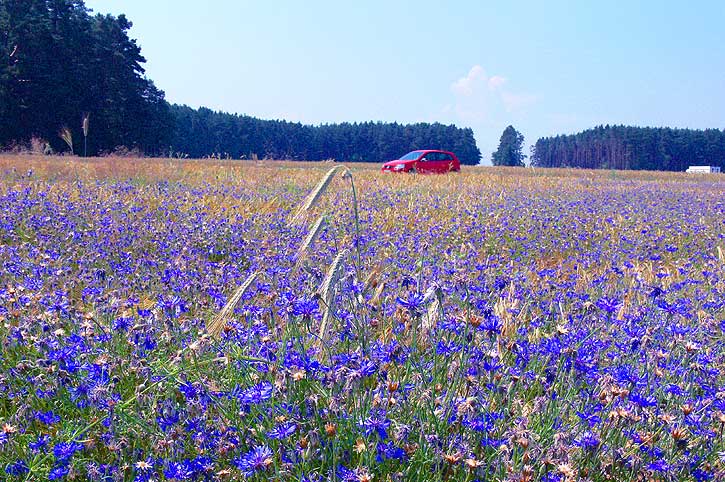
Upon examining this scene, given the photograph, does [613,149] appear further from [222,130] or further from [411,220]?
[411,220]

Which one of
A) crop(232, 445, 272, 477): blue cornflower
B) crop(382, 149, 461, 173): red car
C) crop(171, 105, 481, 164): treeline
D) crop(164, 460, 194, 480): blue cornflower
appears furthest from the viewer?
crop(171, 105, 481, 164): treeline

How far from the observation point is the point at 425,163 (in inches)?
884

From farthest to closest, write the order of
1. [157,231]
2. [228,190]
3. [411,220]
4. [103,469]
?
1. [228,190]
2. [411,220]
3. [157,231]
4. [103,469]

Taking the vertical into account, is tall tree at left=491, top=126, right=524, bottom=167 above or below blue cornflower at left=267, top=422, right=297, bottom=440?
above

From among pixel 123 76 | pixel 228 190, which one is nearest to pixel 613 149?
pixel 123 76

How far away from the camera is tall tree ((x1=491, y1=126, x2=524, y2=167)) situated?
116 metres

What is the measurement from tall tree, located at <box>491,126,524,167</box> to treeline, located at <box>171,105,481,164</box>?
11628mm

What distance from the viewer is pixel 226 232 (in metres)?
5.58

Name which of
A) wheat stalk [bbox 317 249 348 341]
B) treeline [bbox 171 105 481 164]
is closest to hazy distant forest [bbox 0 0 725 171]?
wheat stalk [bbox 317 249 348 341]

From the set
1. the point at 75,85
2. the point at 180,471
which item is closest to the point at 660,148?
the point at 75,85

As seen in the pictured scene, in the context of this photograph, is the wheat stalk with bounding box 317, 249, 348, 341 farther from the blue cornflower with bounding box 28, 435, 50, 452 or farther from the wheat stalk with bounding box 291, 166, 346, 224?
the blue cornflower with bounding box 28, 435, 50, 452

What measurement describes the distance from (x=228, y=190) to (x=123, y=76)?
3291 cm

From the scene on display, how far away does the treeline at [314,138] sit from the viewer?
7669 cm

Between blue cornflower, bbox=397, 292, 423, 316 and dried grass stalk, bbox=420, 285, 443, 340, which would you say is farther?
dried grass stalk, bbox=420, 285, 443, 340
